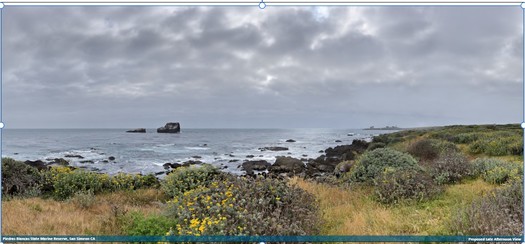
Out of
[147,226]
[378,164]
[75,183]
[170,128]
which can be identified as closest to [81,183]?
[75,183]

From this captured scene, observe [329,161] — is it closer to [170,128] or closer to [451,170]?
[451,170]

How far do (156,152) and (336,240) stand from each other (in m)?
18.1

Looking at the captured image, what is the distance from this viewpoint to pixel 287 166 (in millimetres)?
24422

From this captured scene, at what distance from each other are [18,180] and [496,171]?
1541 centimetres

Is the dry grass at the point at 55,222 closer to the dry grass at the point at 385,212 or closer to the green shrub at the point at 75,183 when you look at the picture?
the green shrub at the point at 75,183

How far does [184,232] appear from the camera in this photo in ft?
18.7

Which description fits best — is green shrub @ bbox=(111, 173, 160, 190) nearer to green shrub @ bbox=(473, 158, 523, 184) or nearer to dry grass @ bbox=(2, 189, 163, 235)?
dry grass @ bbox=(2, 189, 163, 235)

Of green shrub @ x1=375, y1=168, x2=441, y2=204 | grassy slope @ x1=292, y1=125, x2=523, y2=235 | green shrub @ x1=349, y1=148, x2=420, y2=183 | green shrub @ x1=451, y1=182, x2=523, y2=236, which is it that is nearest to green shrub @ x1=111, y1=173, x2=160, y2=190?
grassy slope @ x1=292, y1=125, x2=523, y2=235

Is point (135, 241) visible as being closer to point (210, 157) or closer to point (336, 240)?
point (336, 240)

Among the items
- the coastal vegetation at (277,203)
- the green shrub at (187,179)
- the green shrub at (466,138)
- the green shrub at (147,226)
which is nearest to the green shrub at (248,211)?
the coastal vegetation at (277,203)

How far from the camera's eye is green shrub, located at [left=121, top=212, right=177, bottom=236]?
235 inches

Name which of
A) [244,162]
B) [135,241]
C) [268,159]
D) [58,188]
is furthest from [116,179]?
[268,159]

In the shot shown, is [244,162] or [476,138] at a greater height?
[476,138]

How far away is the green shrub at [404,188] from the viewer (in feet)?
30.4
